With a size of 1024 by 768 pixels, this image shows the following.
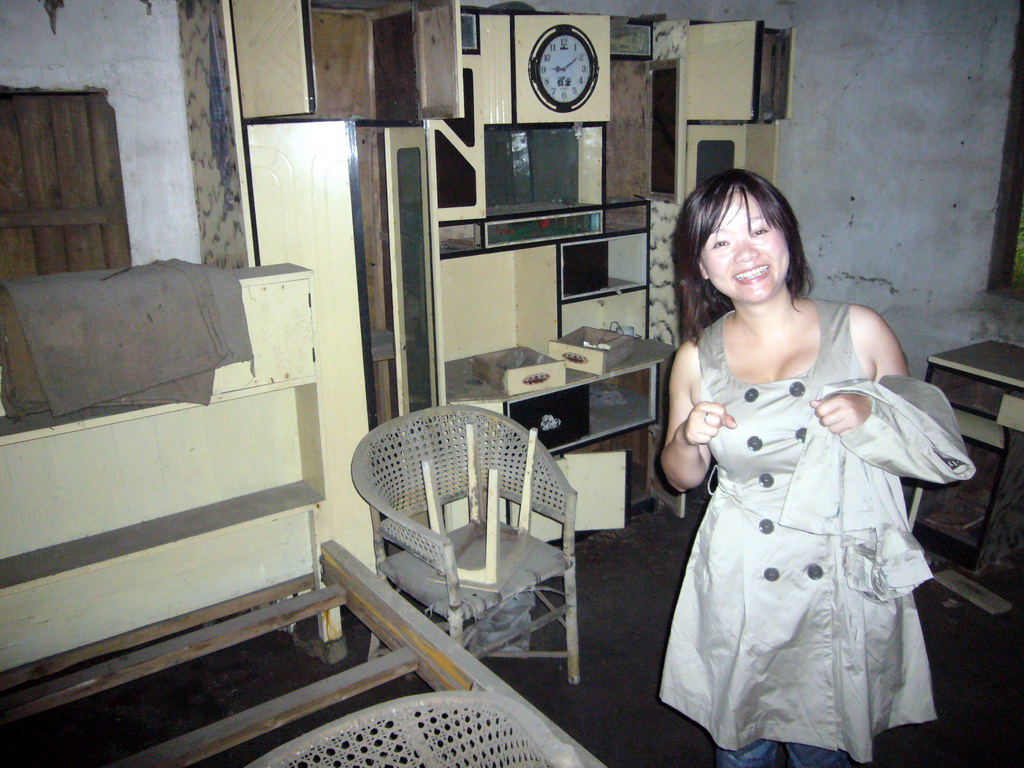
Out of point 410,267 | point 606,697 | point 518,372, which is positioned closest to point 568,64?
point 410,267

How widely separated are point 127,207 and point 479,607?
1735 mm

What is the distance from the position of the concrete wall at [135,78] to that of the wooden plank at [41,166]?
9 cm

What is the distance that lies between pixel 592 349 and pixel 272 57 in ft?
5.32

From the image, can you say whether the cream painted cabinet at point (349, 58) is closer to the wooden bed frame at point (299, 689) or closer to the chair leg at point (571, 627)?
the wooden bed frame at point (299, 689)

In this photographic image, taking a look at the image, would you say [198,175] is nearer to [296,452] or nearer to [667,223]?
[296,452]

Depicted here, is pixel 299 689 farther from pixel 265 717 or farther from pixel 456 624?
pixel 456 624

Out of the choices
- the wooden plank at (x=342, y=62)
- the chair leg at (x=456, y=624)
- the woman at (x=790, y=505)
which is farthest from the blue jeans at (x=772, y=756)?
the wooden plank at (x=342, y=62)

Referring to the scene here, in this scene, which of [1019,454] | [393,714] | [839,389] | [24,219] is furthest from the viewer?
[1019,454]

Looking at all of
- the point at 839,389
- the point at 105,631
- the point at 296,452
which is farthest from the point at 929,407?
the point at 105,631

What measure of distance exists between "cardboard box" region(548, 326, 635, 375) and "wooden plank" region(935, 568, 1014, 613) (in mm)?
1563

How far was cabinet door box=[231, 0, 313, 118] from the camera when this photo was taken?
2176 millimetres

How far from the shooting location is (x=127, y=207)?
2.62 m

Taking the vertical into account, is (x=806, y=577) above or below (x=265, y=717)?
above

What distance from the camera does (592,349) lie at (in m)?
3.25
